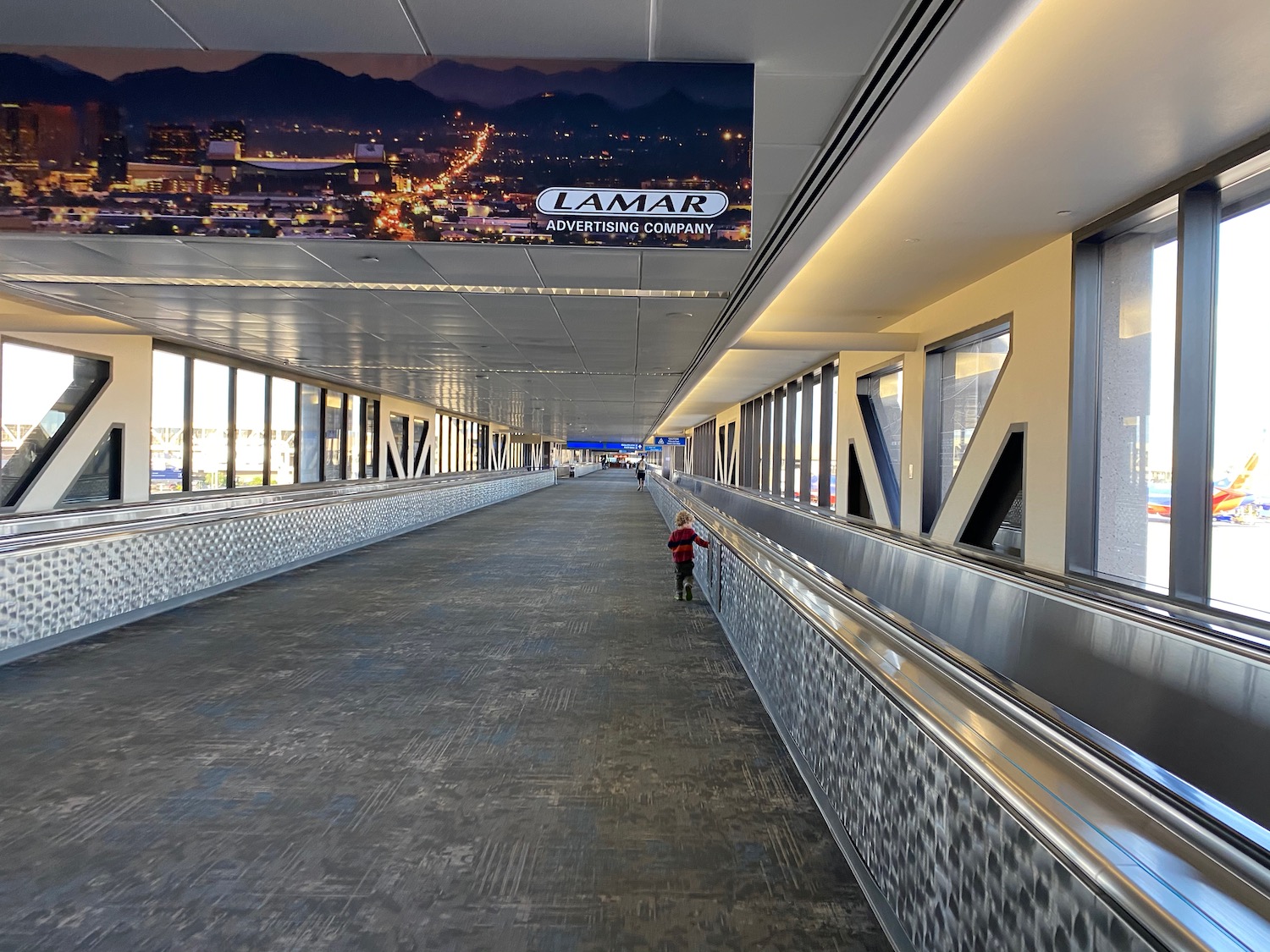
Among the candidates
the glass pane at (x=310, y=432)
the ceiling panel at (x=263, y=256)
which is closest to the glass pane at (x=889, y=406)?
the ceiling panel at (x=263, y=256)

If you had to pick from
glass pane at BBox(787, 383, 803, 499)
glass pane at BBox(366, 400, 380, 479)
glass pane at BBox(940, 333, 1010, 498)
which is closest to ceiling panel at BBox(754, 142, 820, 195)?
glass pane at BBox(940, 333, 1010, 498)

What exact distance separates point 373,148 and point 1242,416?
6040 mm

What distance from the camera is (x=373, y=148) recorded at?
Result: 3.79 m

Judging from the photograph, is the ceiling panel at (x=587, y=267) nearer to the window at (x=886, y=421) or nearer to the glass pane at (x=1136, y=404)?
the glass pane at (x=1136, y=404)

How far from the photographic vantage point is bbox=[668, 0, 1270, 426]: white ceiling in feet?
12.6

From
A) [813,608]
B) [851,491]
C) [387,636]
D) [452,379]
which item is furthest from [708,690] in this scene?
[452,379]

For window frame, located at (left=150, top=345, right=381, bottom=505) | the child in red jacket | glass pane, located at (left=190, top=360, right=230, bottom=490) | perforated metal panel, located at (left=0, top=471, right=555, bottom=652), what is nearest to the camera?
perforated metal panel, located at (left=0, top=471, right=555, bottom=652)

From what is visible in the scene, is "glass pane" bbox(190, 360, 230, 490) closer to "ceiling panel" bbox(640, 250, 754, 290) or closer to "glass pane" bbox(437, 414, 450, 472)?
"ceiling panel" bbox(640, 250, 754, 290)

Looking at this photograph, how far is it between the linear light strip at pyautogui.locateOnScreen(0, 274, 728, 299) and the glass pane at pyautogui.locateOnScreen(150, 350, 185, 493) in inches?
231

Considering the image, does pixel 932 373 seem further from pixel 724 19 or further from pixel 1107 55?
pixel 724 19

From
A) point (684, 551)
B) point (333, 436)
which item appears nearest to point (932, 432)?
point (684, 551)

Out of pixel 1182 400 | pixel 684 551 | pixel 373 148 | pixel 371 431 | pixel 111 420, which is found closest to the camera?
pixel 373 148

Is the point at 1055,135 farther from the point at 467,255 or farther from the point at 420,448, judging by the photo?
the point at 420,448

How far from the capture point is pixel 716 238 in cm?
389
